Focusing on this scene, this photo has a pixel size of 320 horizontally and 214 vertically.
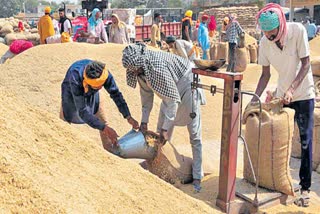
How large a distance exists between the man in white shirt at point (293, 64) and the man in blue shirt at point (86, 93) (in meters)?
1.23

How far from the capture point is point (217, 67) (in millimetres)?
3295

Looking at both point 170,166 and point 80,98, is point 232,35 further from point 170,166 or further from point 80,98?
point 80,98

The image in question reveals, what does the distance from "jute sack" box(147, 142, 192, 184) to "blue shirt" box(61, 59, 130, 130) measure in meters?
0.45

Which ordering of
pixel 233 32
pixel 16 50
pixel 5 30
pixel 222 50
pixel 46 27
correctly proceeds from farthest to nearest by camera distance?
pixel 5 30 → pixel 222 50 → pixel 233 32 → pixel 46 27 → pixel 16 50

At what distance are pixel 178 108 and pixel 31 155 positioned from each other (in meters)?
1.75

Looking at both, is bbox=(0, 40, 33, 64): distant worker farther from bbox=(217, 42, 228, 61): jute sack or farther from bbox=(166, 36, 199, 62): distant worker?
bbox=(217, 42, 228, 61): jute sack

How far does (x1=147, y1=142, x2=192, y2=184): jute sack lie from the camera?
12.3 feet

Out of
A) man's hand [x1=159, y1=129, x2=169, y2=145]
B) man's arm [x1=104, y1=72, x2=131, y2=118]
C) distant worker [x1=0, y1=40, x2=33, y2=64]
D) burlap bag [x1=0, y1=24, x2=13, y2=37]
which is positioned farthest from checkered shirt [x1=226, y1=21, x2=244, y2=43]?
burlap bag [x1=0, y1=24, x2=13, y2=37]

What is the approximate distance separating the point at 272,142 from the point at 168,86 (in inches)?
35.9

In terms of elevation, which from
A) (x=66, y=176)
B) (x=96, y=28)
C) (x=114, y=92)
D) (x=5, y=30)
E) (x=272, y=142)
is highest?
(x=96, y=28)

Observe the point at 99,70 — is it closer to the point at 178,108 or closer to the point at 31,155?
the point at 178,108

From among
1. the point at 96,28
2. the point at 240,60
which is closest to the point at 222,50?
the point at 240,60

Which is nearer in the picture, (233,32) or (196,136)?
(196,136)

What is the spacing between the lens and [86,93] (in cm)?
355
